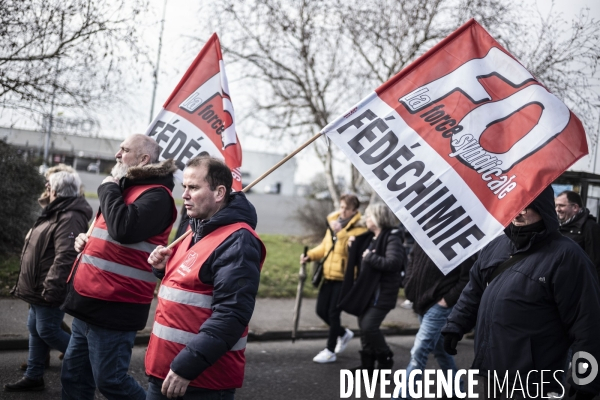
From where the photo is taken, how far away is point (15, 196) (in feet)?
31.4

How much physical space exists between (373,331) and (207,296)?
359 cm

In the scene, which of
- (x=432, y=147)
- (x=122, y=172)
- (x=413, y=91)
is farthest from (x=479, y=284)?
(x=122, y=172)

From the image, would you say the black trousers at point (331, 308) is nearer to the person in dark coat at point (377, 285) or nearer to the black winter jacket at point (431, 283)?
the person in dark coat at point (377, 285)

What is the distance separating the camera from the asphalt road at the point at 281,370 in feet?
18.0

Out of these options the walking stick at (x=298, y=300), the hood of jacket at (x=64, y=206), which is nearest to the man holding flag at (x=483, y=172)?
the hood of jacket at (x=64, y=206)

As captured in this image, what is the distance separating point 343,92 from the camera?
39.1 feet

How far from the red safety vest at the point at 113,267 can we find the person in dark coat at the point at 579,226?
14.1 feet

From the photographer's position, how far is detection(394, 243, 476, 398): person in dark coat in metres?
5.23

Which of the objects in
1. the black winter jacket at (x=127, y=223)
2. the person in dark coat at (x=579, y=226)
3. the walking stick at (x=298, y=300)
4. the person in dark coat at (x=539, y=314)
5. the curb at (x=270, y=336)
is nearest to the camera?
the person in dark coat at (x=539, y=314)

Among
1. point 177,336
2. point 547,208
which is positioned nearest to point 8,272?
point 177,336

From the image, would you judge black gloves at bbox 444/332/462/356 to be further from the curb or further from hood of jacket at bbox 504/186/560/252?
the curb

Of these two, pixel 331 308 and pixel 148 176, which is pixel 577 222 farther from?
pixel 148 176

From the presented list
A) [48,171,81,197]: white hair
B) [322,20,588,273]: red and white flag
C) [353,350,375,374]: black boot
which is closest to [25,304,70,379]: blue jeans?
[48,171,81,197]: white hair

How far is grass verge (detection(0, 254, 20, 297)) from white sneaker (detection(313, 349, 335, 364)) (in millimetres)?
3796
